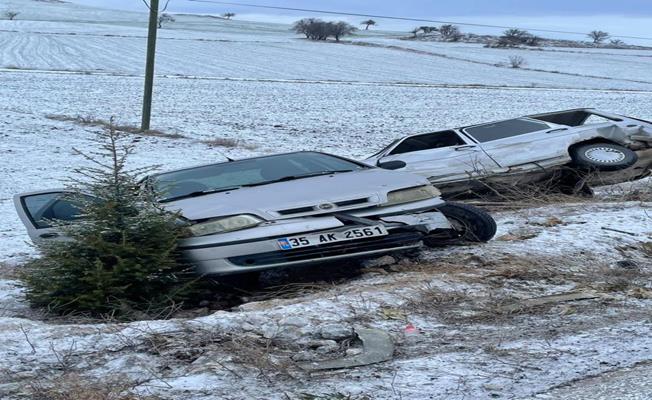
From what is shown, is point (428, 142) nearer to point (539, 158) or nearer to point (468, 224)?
point (539, 158)

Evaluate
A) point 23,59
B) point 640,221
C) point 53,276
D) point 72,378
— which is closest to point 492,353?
point 72,378

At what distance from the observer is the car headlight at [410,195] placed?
6243 millimetres

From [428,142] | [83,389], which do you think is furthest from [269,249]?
[428,142]

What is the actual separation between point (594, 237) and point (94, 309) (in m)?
4.37

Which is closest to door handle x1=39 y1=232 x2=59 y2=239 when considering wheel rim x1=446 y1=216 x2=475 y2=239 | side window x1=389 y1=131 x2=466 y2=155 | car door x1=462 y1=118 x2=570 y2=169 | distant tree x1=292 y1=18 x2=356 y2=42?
wheel rim x1=446 y1=216 x2=475 y2=239

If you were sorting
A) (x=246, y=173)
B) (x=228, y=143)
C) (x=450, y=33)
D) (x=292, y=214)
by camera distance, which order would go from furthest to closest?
(x=450, y=33) → (x=228, y=143) → (x=246, y=173) → (x=292, y=214)

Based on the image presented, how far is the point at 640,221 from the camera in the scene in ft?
26.2

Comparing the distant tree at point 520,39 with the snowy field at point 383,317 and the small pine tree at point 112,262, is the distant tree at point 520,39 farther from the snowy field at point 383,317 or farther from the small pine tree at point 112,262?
the small pine tree at point 112,262

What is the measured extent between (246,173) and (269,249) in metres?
1.53

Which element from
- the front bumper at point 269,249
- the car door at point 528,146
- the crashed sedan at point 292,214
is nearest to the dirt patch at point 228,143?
the car door at point 528,146

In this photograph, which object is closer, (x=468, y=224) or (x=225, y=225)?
(x=225, y=225)

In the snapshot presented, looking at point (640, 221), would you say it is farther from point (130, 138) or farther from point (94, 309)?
point (130, 138)

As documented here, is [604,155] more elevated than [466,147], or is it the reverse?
[604,155]

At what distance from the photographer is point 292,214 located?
5.83 m
